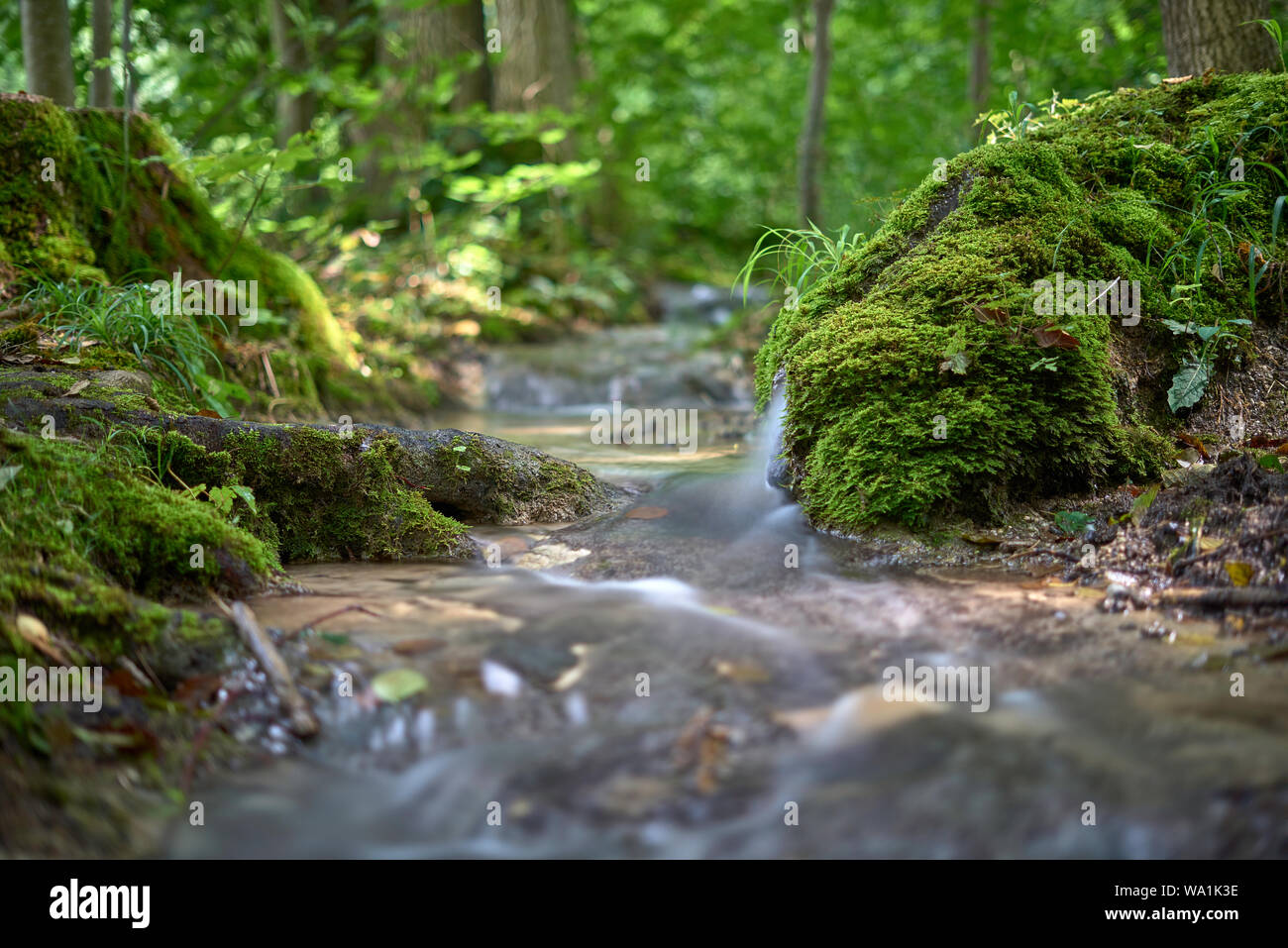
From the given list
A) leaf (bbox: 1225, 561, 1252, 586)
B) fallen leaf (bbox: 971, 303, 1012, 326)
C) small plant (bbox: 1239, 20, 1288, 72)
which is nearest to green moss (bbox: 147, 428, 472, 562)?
fallen leaf (bbox: 971, 303, 1012, 326)

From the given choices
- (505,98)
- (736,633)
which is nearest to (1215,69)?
(736,633)

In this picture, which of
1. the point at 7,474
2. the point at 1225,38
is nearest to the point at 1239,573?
the point at 7,474

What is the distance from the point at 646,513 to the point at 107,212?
3.78 meters

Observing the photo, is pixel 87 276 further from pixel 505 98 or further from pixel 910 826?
pixel 505 98

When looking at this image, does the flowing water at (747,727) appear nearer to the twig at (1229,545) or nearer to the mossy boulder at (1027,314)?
the twig at (1229,545)

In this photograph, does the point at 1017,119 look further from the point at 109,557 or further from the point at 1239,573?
the point at 109,557

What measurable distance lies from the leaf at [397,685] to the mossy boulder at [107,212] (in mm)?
3520

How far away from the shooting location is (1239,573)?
8.61 ft

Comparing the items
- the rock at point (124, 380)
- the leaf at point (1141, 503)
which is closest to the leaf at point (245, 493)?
the rock at point (124, 380)

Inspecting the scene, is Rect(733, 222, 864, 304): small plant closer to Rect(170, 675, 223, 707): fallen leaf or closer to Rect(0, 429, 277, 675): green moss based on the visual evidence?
Rect(0, 429, 277, 675): green moss

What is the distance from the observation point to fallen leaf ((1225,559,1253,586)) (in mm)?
2605

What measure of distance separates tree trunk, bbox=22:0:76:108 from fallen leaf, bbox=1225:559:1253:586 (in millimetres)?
6673

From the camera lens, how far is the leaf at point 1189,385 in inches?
148
